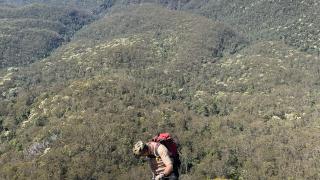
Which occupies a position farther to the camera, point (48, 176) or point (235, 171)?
point (235, 171)

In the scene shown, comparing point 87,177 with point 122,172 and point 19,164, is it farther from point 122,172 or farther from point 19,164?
point 19,164

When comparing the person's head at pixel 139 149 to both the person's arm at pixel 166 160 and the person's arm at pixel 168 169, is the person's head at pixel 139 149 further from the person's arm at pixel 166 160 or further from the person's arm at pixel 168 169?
the person's arm at pixel 168 169

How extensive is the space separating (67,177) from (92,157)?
1637 cm

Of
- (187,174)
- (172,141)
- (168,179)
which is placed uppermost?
(172,141)

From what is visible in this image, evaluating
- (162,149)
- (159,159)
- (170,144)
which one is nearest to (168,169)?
(162,149)

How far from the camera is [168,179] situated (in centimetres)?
2288

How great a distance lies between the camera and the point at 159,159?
23234mm

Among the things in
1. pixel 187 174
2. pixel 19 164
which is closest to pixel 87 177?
pixel 19 164

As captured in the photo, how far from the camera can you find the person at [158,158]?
2197 cm

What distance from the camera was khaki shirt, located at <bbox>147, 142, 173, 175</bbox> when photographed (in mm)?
22233

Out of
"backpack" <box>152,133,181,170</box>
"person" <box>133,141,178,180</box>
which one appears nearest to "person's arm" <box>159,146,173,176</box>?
"person" <box>133,141,178,180</box>

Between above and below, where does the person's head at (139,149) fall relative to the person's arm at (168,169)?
above

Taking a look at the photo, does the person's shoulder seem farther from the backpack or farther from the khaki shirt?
the backpack

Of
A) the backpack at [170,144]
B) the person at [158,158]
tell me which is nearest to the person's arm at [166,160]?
the person at [158,158]
